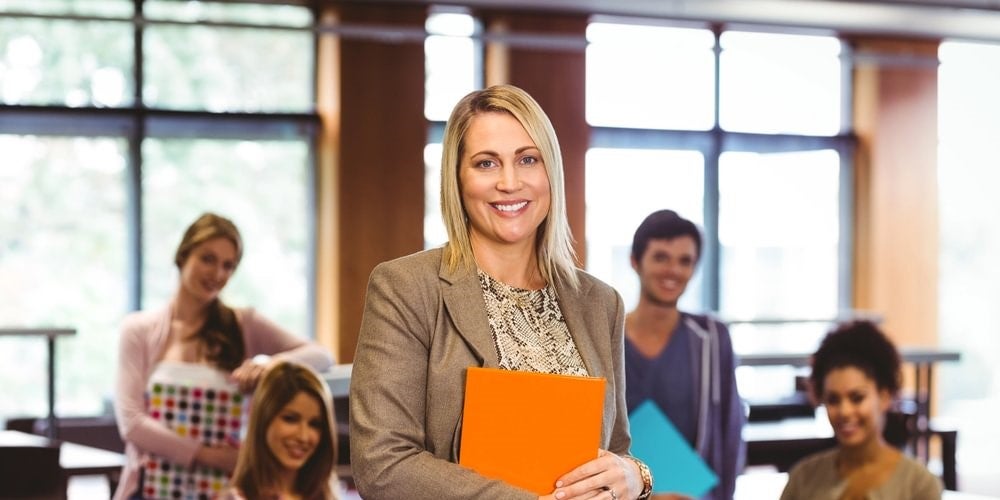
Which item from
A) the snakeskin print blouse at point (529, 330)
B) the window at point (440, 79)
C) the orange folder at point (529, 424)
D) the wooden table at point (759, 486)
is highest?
the window at point (440, 79)

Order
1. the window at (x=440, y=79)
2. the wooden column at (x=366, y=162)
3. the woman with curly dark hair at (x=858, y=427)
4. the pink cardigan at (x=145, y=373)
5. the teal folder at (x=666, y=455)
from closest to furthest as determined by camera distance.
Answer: the woman with curly dark hair at (x=858, y=427) → the teal folder at (x=666, y=455) → the pink cardigan at (x=145, y=373) → the wooden column at (x=366, y=162) → the window at (x=440, y=79)

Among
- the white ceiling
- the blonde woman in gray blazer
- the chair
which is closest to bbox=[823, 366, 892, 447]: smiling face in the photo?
the blonde woman in gray blazer

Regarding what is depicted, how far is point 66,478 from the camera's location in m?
3.86

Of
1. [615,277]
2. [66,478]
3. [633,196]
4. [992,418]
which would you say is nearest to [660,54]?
[633,196]

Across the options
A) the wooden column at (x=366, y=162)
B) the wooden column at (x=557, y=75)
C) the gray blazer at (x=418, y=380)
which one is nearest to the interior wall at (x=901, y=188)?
the wooden column at (x=557, y=75)

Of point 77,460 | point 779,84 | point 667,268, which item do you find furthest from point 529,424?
point 779,84

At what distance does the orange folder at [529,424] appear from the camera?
152cm

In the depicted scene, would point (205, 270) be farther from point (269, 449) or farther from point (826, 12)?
point (826, 12)

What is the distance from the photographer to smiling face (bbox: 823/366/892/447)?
2.37m

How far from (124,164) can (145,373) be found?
5.40 meters

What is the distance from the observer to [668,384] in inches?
111

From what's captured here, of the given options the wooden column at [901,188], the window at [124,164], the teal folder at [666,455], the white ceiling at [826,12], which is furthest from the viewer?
the wooden column at [901,188]

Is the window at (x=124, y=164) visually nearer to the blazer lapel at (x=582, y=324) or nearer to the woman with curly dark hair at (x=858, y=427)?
the woman with curly dark hair at (x=858, y=427)

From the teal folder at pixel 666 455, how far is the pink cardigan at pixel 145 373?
47.3 inches
